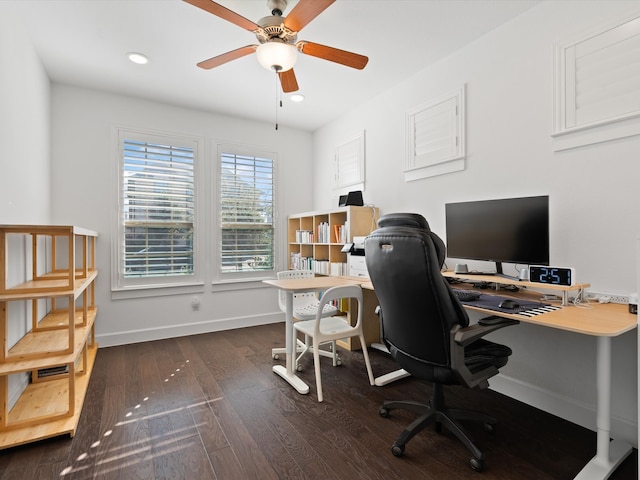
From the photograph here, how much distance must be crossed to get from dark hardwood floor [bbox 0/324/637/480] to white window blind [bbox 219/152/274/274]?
1.88 metres

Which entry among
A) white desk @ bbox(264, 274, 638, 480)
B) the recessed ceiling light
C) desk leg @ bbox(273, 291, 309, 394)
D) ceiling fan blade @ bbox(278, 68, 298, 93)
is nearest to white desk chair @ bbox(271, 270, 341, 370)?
desk leg @ bbox(273, 291, 309, 394)

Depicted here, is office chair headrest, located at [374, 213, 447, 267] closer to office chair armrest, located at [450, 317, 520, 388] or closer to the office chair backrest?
the office chair backrest

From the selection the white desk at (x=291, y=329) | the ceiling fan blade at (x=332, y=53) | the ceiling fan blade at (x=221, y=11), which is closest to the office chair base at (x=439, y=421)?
the white desk at (x=291, y=329)

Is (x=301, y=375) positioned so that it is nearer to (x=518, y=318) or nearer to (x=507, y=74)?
(x=518, y=318)

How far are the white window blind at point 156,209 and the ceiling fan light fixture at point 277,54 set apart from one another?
232cm

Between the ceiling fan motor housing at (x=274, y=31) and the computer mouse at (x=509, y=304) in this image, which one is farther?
the ceiling fan motor housing at (x=274, y=31)

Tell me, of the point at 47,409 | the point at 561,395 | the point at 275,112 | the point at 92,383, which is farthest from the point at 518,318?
the point at 275,112

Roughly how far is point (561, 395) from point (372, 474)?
1.47 metres

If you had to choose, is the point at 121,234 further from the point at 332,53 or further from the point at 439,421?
the point at 439,421

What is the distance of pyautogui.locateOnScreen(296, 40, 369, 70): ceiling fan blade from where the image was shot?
2244mm

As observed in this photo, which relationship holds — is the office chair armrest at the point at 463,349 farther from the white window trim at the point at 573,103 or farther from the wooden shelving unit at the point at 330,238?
the wooden shelving unit at the point at 330,238

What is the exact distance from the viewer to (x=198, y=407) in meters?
2.33

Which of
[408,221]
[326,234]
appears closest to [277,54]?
[408,221]

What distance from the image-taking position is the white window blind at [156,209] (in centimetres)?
383
